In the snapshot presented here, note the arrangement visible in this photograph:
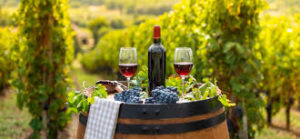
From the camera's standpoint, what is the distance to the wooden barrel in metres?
1.70

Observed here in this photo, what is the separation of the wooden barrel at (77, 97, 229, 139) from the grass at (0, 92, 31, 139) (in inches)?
217

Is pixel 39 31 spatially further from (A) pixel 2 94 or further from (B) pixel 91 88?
(A) pixel 2 94

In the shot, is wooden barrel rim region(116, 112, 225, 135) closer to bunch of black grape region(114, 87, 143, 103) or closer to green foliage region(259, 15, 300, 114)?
bunch of black grape region(114, 87, 143, 103)

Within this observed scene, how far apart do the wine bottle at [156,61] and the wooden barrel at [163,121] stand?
40cm

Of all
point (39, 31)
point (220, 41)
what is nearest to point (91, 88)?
point (220, 41)

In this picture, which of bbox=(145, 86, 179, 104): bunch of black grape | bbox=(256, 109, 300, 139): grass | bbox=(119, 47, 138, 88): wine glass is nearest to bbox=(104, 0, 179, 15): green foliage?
bbox=(256, 109, 300, 139): grass

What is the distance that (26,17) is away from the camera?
5.38 m

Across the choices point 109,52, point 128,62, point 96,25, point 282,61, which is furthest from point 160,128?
point 96,25

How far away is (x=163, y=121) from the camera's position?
1707 mm

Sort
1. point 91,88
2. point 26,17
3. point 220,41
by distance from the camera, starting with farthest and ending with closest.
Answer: point 26,17, point 220,41, point 91,88

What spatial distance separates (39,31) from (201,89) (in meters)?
4.13

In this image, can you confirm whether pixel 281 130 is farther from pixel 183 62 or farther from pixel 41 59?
pixel 183 62

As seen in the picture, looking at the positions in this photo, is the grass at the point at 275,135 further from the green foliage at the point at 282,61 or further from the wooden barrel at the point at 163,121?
the wooden barrel at the point at 163,121

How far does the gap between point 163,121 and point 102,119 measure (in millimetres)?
341
